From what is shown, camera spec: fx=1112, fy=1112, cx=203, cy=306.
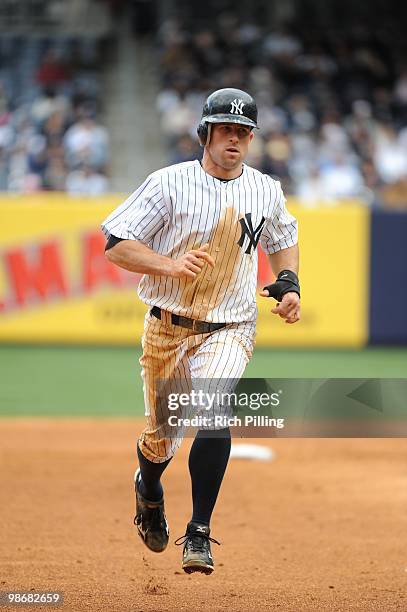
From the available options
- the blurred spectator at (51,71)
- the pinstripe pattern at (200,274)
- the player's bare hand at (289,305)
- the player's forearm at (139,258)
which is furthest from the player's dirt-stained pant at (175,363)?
the blurred spectator at (51,71)

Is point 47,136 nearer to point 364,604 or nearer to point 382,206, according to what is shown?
point 382,206

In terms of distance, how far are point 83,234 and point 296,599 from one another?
9708 millimetres

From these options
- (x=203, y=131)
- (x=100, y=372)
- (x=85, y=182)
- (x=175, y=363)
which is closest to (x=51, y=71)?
(x=85, y=182)

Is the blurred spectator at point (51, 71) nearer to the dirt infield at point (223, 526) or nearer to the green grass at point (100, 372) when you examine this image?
the green grass at point (100, 372)

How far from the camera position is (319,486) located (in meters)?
8.02

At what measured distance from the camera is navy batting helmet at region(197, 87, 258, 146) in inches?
194

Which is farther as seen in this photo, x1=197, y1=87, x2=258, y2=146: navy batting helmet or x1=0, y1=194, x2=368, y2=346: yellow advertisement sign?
x1=0, y1=194, x2=368, y2=346: yellow advertisement sign

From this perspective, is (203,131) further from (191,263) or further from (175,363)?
(175,363)

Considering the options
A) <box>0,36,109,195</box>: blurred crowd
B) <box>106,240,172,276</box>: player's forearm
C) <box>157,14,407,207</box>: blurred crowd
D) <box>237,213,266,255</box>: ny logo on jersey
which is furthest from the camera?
<box>157,14,407,207</box>: blurred crowd

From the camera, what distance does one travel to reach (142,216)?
16.5 ft

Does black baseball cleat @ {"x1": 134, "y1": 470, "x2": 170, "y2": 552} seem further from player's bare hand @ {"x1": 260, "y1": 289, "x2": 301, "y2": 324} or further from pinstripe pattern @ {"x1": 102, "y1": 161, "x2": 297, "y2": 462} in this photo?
player's bare hand @ {"x1": 260, "y1": 289, "x2": 301, "y2": 324}

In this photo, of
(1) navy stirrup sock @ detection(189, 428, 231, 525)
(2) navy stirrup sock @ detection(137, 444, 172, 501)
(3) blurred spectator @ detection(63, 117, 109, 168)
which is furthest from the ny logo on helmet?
(3) blurred spectator @ detection(63, 117, 109, 168)

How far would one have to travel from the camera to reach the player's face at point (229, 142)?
497cm

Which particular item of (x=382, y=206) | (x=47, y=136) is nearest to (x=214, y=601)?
(x=382, y=206)
